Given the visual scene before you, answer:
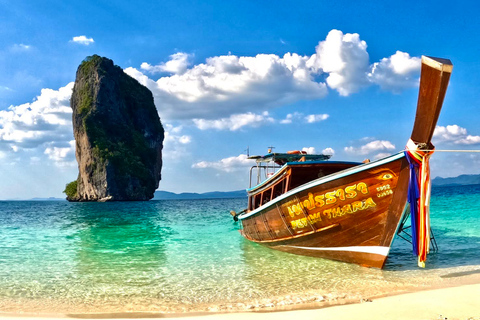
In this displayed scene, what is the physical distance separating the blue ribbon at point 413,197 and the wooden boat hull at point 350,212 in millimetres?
252

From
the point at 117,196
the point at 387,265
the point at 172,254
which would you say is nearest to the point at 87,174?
the point at 117,196

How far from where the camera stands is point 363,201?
899 cm

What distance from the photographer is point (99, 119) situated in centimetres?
9056

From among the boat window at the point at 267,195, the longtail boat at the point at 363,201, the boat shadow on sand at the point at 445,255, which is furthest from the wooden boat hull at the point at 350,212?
the boat window at the point at 267,195

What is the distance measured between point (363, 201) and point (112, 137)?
9017 cm

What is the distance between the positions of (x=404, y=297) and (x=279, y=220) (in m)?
5.30

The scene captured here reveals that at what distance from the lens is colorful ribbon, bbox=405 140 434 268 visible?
748 centimetres

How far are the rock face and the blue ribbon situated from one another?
82.2m

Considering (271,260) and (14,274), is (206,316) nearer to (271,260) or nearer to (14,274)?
(271,260)

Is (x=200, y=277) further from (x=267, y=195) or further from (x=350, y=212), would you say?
(x=267, y=195)

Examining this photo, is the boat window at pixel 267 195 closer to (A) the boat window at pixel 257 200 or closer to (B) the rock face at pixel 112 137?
(A) the boat window at pixel 257 200

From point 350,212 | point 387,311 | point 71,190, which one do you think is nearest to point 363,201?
point 350,212

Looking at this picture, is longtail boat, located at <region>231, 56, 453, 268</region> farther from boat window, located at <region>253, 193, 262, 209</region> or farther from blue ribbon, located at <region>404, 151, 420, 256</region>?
boat window, located at <region>253, 193, 262, 209</region>

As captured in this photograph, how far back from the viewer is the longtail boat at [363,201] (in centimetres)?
721
